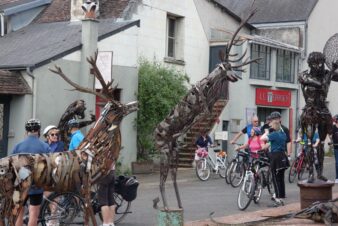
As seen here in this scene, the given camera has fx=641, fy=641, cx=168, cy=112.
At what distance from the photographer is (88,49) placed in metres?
19.0

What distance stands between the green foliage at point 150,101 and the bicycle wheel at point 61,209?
36.8 ft

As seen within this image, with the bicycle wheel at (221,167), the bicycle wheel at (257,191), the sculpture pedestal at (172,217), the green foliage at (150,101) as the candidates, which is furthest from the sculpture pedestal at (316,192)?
the green foliage at (150,101)

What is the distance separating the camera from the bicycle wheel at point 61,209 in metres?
10.0

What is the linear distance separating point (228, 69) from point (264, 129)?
23.0 ft

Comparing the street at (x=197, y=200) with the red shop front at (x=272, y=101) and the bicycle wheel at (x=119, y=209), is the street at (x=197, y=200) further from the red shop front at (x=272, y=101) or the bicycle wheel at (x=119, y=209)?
the red shop front at (x=272, y=101)

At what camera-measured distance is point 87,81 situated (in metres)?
19.1

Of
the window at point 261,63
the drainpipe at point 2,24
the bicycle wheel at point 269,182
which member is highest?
the drainpipe at point 2,24

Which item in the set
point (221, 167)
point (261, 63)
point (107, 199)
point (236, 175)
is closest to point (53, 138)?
point (107, 199)

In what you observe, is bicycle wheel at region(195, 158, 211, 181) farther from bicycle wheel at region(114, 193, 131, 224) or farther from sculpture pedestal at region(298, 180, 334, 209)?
sculpture pedestal at region(298, 180, 334, 209)

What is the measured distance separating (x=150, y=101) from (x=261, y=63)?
7.96 metres

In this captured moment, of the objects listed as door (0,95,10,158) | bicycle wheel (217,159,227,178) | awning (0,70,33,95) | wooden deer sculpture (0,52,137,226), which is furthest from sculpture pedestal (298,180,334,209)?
door (0,95,10,158)

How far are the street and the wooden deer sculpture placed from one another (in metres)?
2.92

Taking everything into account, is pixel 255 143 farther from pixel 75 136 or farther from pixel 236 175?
pixel 75 136

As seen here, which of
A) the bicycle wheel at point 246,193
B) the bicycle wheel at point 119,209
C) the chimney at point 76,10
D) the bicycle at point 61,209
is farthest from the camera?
the chimney at point 76,10
